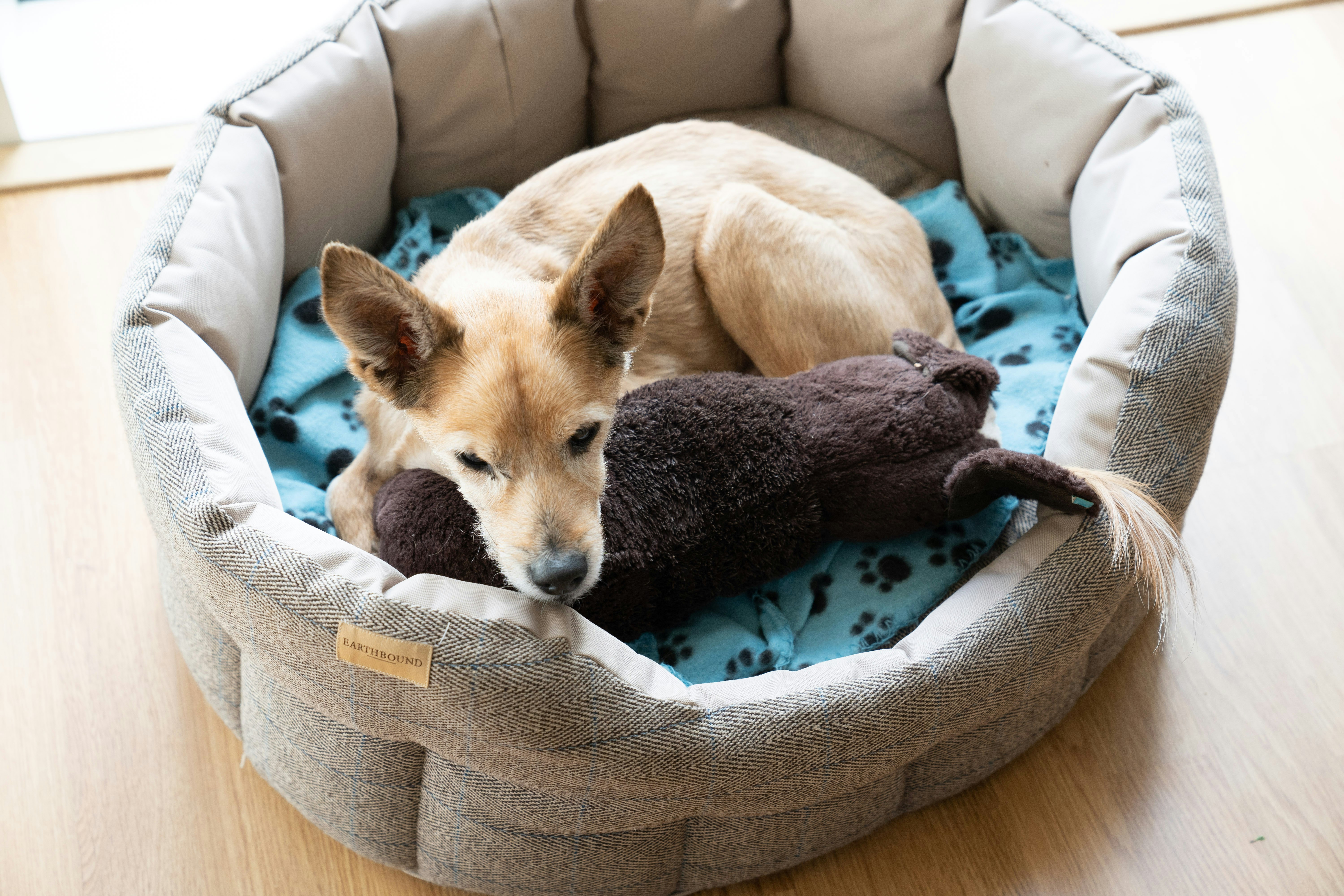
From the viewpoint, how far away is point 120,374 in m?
2.46

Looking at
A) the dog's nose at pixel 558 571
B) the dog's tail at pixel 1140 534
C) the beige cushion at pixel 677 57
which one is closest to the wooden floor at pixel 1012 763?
the dog's tail at pixel 1140 534

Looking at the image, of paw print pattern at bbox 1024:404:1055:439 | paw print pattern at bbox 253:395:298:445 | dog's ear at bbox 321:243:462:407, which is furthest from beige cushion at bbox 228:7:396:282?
paw print pattern at bbox 1024:404:1055:439

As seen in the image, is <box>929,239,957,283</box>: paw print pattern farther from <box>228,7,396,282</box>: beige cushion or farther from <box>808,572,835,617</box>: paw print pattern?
<box>228,7,396,282</box>: beige cushion

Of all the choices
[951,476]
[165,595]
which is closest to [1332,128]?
[951,476]

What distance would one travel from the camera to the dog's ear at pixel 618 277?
2039mm

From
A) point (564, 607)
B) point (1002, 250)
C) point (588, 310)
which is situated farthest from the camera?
point (1002, 250)

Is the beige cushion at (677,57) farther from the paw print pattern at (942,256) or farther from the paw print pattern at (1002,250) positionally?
the paw print pattern at (1002,250)

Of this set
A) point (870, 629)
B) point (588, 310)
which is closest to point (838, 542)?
point (870, 629)

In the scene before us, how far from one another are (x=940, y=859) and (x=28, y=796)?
93.0 inches

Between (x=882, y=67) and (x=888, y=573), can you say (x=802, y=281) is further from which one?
(x=882, y=67)

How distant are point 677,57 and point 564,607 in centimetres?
244

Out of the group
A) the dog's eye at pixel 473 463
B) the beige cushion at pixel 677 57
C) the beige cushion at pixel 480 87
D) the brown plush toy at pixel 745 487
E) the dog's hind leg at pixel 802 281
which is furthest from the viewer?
the beige cushion at pixel 677 57

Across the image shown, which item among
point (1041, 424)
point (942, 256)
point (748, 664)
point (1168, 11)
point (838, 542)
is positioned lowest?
point (748, 664)

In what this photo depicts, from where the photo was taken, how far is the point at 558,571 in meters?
2.04
